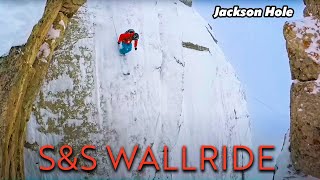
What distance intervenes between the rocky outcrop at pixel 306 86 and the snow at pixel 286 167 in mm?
98

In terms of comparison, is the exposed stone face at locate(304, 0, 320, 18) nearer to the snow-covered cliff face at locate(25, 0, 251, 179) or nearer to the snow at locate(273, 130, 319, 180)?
the snow at locate(273, 130, 319, 180)

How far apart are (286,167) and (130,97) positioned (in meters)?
2.72

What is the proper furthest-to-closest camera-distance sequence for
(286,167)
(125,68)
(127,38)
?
(125,68) < (127,38) < (286,167)

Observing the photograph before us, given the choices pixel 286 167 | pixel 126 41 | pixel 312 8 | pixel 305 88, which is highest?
pixel 312 8

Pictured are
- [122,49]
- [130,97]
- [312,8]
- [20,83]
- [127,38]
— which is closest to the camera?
[312,8]

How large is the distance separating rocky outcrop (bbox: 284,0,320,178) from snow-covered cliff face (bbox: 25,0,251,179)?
0.71 m

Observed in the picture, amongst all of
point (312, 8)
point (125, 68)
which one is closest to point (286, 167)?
point (312, 8)

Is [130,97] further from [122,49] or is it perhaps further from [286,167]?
[286,167]

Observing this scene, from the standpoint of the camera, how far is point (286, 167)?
534 cm

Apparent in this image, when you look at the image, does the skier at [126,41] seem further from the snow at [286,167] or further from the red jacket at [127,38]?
the snow at [286,167]

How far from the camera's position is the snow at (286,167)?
4977mm

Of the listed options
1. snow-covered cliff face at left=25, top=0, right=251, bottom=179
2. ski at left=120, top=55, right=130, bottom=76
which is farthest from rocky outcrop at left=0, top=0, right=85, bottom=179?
ski at left=120, top=55, right=130, bottom=76

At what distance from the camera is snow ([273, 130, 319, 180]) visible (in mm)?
4977

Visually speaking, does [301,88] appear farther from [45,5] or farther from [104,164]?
[45,5]
